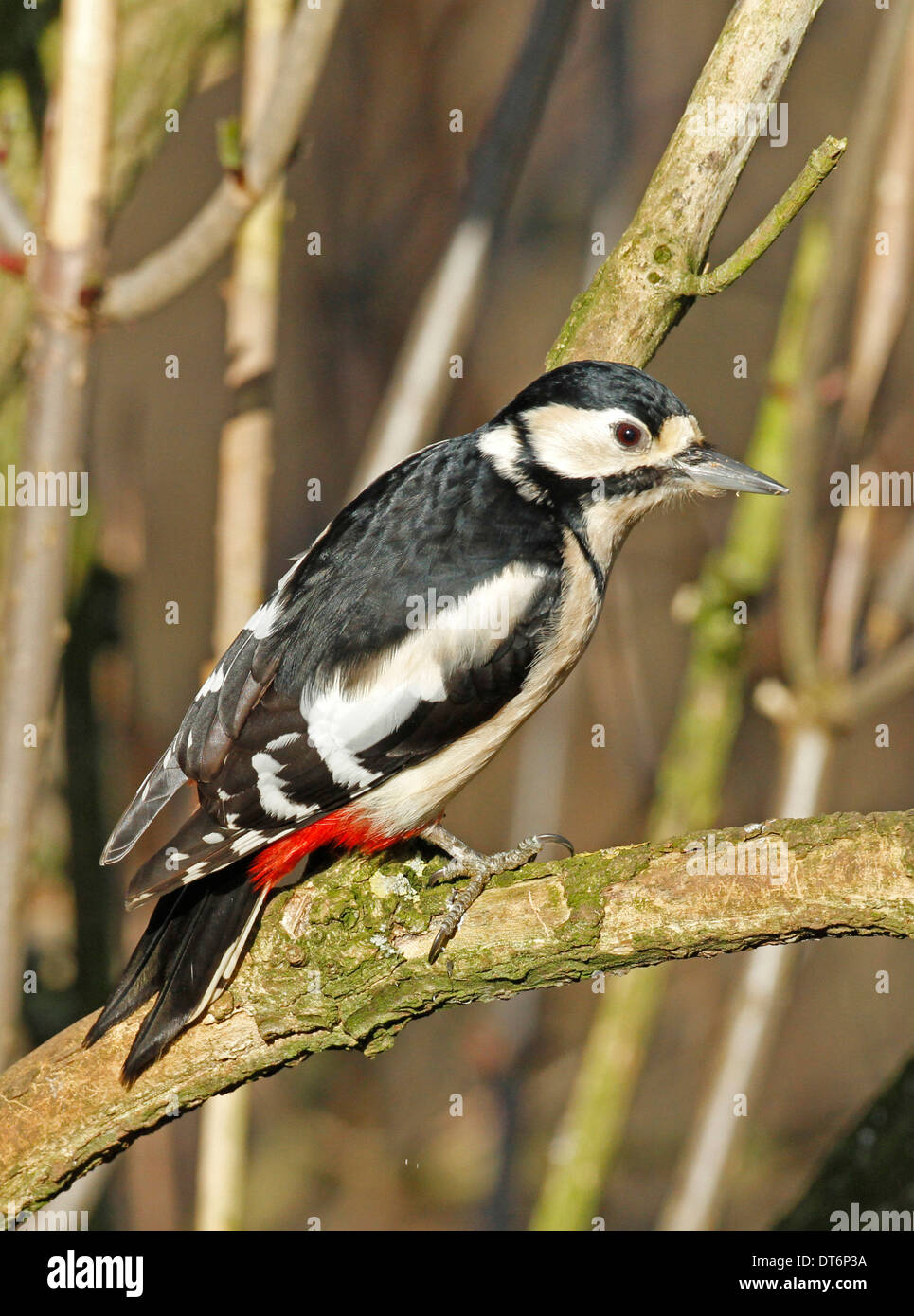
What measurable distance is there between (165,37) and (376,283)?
2747mm

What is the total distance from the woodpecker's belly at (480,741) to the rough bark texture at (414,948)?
218 millimetres

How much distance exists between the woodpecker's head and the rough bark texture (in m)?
0.88

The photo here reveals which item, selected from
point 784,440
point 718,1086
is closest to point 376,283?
point 784,440

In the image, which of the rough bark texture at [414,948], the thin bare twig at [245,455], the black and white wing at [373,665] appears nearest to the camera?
the rough bark texture at [414,948]

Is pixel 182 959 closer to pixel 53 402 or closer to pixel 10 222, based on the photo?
pixel 53 402

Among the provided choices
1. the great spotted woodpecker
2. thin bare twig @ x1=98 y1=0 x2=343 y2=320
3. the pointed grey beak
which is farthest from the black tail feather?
the pointed grey beak

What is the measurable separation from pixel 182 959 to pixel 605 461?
4.35 feet

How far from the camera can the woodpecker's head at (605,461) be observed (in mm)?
2699

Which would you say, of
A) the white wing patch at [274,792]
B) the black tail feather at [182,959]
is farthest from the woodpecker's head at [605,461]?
the black tail feather at [182,959]

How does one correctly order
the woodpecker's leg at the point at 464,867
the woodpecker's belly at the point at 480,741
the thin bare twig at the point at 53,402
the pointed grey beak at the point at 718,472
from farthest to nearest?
the pointed grey beak at the point at 718,472
the woodpecker's belly at the point at 480,741
the thin bare twig at the point at 53,402
the woodpecker's leg at the point at 464,867

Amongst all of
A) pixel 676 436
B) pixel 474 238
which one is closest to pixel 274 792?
pixel 676 436

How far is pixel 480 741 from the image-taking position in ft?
8.78

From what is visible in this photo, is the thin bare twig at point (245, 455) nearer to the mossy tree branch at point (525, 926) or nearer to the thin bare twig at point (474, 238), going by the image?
the thin bare twig at point (474, 238)

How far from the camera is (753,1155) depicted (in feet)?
19.3
